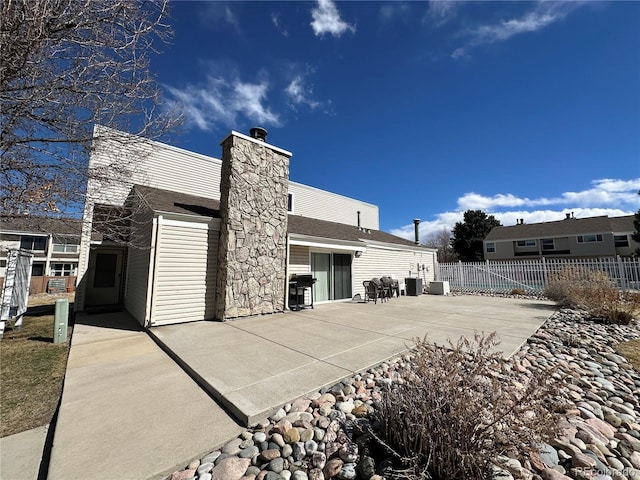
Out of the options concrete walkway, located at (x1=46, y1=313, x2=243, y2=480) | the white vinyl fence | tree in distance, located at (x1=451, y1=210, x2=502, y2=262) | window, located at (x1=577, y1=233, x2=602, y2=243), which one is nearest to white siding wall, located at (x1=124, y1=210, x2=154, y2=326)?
concrete walkway, located at (x1=46, y1=313, x2=243, y2=480)

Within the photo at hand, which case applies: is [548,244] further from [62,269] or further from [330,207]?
[62,269]

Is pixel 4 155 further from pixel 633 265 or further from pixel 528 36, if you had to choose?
pixel 633 265

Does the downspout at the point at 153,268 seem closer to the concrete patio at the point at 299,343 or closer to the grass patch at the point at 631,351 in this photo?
the concrete patio at the point at 299,343

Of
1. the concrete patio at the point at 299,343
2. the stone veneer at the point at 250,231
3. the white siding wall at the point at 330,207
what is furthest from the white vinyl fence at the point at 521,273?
the stone veneer at the point at 250,231

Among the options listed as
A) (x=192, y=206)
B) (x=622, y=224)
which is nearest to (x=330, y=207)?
(x=192, y=206)

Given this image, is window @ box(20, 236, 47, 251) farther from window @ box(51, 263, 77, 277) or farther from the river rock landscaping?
the river rock landscaping

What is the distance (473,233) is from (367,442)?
35.4 m

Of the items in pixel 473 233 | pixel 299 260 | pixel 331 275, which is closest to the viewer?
pixel 299 260

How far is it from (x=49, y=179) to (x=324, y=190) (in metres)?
15.3

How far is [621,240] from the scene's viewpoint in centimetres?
2575

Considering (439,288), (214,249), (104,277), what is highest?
(214,249)

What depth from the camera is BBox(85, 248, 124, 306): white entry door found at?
10906 millimetres

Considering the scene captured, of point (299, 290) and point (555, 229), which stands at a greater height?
point (555, 229)

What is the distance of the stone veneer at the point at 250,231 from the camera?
752 cm
